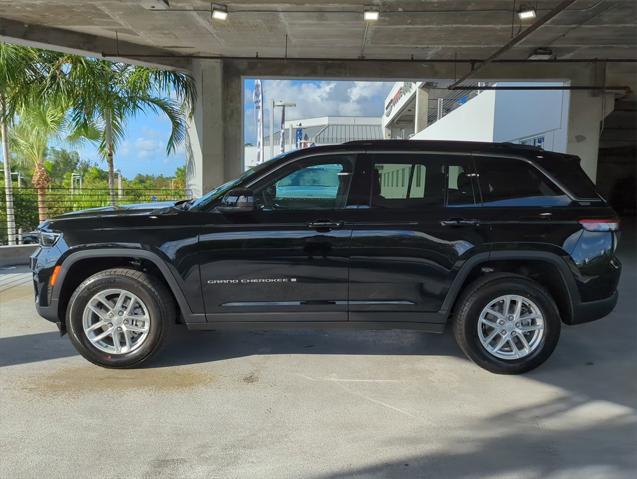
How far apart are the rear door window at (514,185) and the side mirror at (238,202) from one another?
1.97 m

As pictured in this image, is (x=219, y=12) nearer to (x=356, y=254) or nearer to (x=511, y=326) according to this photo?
(x=356, y=254)

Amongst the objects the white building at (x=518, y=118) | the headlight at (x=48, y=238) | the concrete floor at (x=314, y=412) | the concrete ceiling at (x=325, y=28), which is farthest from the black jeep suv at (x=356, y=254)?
the white building at (x=518, y=118)

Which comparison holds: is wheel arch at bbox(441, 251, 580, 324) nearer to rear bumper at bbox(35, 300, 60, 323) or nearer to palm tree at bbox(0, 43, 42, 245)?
rear bumper at bbox(35, 300, 60, 323)

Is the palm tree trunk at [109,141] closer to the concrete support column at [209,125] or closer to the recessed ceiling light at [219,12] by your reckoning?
the concrete support column at [209,125]

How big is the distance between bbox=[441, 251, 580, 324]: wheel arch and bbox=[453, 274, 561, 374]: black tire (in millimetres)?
95

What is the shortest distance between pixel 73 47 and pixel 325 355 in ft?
27.8

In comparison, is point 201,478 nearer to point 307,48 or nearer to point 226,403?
point 226,403

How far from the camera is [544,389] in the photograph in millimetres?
4113

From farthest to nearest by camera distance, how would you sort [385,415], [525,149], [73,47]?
[73,47], [525,149], [385,415]

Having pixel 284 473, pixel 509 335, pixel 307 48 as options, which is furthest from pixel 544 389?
pixel 307 48

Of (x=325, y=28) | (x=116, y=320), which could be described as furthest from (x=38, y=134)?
(x=116, y=320)

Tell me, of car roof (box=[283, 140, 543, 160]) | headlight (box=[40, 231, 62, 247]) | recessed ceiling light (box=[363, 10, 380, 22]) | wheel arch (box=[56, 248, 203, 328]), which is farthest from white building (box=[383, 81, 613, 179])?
headlight (box=[40, 231, 62, 247])

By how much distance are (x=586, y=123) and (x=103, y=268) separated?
11.1 metres

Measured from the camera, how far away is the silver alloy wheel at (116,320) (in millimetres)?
4266
